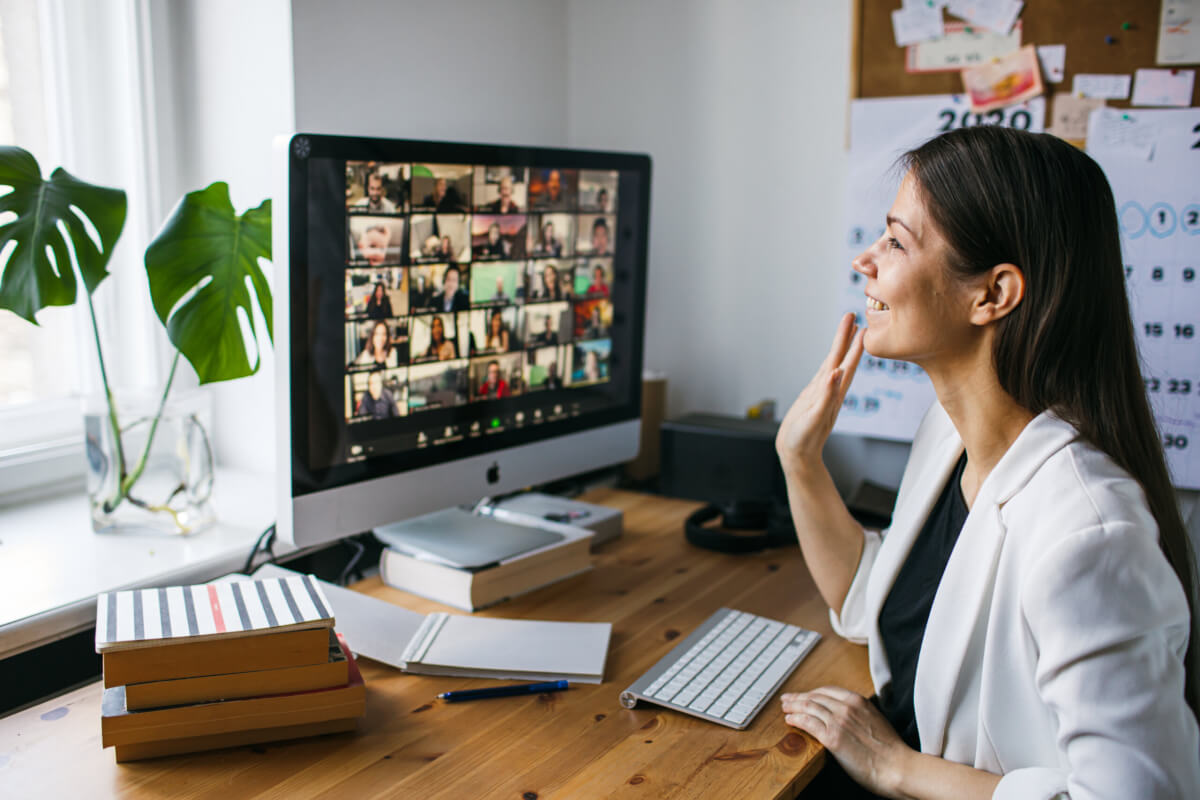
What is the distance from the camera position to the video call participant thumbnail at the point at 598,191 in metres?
1.50

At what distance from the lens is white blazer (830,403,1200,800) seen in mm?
826

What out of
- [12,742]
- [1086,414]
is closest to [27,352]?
[12,742]

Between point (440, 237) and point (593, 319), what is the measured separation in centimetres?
36

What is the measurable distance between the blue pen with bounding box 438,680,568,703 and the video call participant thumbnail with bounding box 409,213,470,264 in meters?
0.55

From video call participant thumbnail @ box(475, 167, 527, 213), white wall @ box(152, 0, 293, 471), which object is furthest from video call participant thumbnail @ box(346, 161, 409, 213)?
white wall @ box(152, 0, 293, 471)

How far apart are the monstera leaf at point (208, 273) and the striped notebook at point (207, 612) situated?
319 mm

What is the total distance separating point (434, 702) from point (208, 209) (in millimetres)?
697

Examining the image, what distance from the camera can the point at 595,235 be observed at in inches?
60.5

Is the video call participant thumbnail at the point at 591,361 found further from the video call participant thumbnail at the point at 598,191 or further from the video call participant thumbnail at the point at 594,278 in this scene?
the video call participant thumbnail at the point at 598,191

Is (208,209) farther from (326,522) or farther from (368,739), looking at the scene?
(368,739)

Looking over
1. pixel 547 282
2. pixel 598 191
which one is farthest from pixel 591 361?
pixel 598 191

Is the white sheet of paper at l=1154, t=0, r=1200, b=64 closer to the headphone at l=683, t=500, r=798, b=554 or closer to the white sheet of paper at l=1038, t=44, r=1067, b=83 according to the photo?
the white sheet of paper at l=1038, t=44, r=1067, b=83

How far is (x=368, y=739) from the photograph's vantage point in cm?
101

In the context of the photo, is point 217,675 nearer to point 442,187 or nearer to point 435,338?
point 435,338
